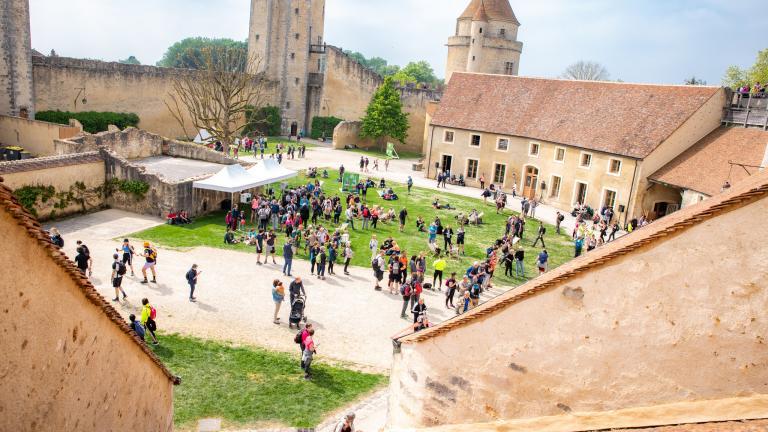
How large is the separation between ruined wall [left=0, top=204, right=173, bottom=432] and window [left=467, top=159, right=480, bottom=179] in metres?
34.3

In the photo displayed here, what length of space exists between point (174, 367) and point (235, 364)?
1290 millimetres

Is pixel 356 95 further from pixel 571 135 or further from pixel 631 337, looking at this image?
pixel 631 337

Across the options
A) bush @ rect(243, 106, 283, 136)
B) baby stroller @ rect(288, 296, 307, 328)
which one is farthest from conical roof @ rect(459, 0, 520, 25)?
baby stroller @ rect(288, 296, 307, 328)

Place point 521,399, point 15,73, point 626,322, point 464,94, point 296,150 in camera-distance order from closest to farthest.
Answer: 1. point 626,322
2. point 521,399
3. point 15,73
4. point 464,94
5. point 296,150

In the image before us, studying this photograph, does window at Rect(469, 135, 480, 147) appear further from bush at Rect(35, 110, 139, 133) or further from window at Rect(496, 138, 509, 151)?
bush at Rect(35, 110, 139, 133)

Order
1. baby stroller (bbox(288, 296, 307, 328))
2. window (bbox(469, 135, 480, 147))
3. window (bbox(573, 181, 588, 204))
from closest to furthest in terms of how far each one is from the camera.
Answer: baby stroller (bbox(288, 296, 307, 328)), window (bbox(573, 181, 588, 204)), window (bbox(469, 135, 480, 147))

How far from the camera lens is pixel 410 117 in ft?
188

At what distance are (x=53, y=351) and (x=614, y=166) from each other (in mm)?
31316

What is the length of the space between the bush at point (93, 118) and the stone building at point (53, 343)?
37.5m

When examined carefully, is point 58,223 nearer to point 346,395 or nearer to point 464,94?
point 346,395

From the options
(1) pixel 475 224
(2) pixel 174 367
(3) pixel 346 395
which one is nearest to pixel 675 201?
(1) pixel 475 224

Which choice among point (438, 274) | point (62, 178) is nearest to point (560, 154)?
point (438, 274)

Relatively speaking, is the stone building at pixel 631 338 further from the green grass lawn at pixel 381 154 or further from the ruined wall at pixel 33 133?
the green grass lawn at pixel 381 154

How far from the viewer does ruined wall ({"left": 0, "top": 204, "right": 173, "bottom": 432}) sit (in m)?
4.48
